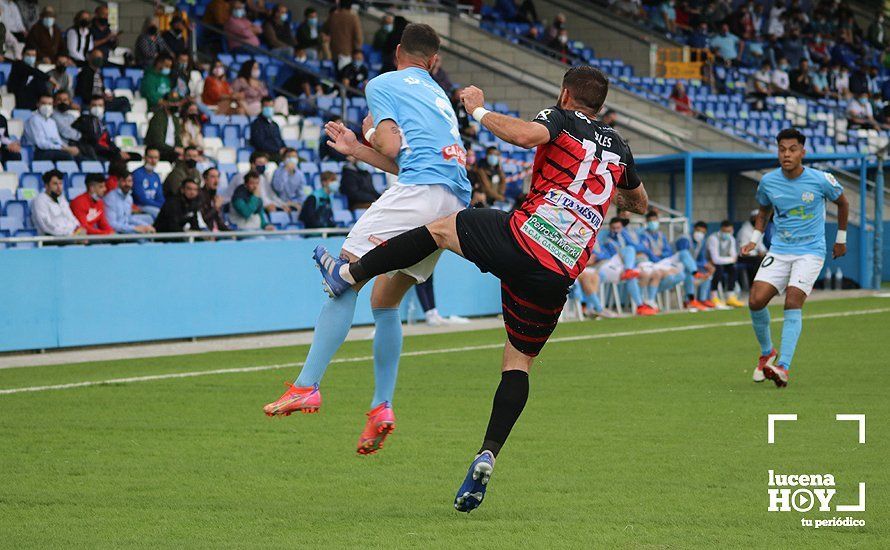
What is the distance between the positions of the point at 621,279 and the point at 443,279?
10.4 ft

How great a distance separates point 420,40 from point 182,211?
32.0 ft

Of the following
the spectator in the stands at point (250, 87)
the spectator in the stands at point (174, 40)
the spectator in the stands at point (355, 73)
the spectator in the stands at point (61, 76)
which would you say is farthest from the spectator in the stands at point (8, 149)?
the spectator in the stands at point (355, 73)

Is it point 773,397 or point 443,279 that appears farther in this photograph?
point 443,279

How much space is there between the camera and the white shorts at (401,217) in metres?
6.84

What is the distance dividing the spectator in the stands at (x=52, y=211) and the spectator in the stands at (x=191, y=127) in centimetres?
341

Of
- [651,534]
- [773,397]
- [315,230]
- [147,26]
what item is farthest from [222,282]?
[651,534]

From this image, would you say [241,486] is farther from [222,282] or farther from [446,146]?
[222,282]

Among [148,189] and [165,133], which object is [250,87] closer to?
[165,133]

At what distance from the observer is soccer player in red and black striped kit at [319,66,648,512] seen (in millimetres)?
6480

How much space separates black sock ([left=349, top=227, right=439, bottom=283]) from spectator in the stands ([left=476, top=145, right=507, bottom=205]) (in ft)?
44.1

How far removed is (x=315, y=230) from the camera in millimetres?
17188

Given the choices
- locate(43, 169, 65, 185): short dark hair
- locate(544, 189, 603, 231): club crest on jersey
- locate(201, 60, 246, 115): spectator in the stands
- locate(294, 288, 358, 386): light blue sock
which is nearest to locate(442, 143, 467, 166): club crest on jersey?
locate(544, 189, 603, 231): club crest on jersey

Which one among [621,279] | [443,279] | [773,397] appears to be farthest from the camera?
[621,279]

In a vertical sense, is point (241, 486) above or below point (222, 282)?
above
